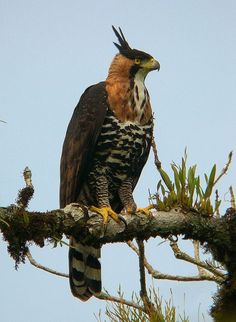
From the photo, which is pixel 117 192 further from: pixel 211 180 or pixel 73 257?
pixel 211 180

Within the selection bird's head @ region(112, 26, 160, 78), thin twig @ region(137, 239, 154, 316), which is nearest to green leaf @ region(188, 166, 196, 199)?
thin twig @ region(137, 239, 154, 316)

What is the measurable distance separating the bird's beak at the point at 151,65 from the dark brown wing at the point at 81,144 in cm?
51

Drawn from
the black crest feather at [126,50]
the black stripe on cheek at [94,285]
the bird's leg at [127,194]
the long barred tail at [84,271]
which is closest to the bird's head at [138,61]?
the black crest feather at [126,50]

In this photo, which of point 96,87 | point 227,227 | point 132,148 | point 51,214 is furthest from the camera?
point 96,87

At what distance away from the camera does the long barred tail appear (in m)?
5.75

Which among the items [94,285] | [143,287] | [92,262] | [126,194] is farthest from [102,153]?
[143,287]

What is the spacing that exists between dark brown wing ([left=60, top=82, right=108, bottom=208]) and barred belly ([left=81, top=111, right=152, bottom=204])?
0.07 m

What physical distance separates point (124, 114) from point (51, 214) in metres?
2.23

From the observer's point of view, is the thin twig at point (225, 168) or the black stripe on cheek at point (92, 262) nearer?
the thin twig at point (225, 168)

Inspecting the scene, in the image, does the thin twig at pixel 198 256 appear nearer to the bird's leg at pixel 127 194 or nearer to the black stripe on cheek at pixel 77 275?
the bird's leg at pixel 127 194

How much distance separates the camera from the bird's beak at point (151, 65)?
20.8ft

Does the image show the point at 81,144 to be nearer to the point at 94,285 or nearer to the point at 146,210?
the point at 94,285

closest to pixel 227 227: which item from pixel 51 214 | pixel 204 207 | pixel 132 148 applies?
pixel 204 207

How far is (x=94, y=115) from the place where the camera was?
19.3 ft
